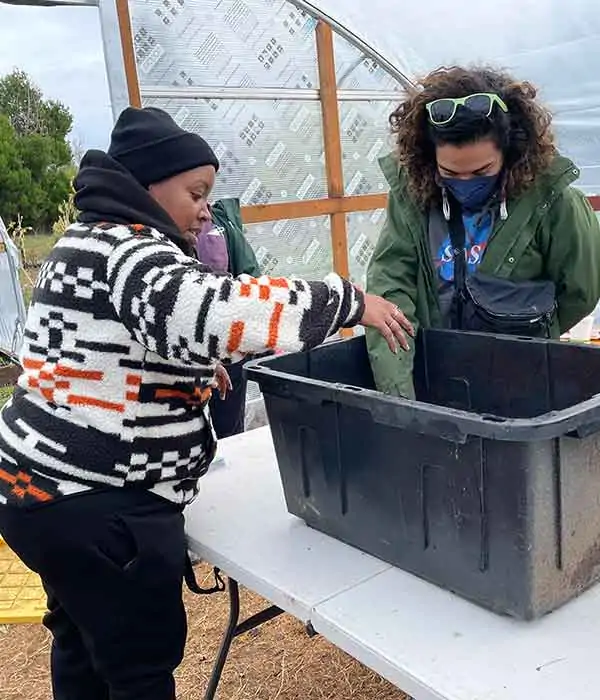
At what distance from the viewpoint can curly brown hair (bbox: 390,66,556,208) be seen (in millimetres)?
1584

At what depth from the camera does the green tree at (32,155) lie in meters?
11.6

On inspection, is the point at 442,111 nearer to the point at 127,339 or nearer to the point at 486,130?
the point at 486,130

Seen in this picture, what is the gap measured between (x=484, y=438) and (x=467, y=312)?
74cm

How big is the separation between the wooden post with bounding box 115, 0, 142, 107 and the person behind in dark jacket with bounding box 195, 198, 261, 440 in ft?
2.76

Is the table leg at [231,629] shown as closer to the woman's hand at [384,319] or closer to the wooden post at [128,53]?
the woman's hand at [384,319]

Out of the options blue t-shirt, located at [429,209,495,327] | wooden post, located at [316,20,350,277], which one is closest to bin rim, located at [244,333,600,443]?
blue t-shirt, located at [429,209,495,327]

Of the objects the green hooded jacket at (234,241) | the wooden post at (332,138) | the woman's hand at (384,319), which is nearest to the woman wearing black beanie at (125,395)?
the woman's hand at (384,319)

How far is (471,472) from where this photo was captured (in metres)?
0.99

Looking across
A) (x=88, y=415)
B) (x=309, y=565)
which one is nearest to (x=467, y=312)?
(x=309, y=565)

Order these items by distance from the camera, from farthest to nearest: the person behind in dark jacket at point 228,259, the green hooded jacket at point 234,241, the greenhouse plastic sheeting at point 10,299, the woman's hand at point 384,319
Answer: the greenhouse plastic sheeting at point 10,299, the green hooded jacket at point 234,241, the person behind in dark jacket at point 228,259, the woman's hand at point 384,319

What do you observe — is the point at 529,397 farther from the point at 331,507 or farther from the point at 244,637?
the point at 244,637

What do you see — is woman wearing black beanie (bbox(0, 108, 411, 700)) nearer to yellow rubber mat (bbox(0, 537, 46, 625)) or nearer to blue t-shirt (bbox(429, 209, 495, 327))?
blue t-shirt (bbox(429, 209, 495, 327))

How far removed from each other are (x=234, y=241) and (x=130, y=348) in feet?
5.42

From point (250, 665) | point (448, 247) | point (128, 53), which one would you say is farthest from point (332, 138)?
point (250, 665)
